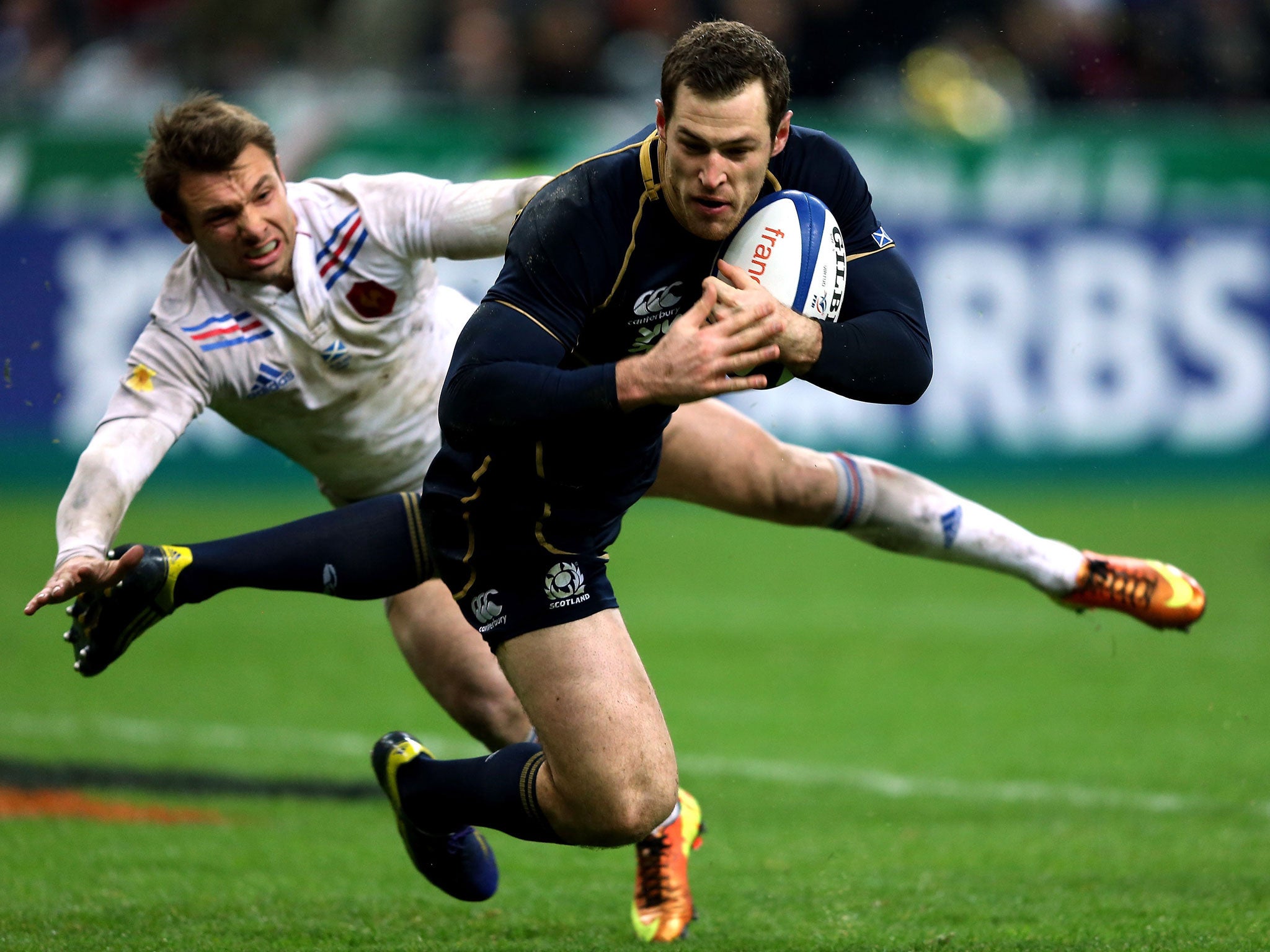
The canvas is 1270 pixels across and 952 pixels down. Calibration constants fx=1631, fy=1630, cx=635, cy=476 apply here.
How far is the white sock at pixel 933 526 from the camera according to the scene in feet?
18.0

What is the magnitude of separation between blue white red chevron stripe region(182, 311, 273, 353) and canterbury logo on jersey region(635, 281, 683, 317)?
1.53 m

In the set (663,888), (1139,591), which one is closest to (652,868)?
(663,888)

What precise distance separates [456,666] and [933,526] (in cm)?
168

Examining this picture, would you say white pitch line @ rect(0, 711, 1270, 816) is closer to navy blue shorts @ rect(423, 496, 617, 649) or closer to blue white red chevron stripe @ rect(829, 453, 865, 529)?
blue white red chevron stripe @ rect(829, 453, 865, 529)

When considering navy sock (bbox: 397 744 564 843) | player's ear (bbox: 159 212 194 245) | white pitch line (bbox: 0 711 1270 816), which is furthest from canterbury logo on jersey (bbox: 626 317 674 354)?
white pitch line (bbox: 0 711 1270 816)

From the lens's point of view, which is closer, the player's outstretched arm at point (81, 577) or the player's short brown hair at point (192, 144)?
the player's outstretched arm at point (81, 577)

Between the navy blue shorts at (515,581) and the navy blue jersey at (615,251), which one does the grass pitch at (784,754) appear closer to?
the navy blue shorts at (515,581)

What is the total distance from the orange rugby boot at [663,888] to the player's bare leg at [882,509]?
1119mm

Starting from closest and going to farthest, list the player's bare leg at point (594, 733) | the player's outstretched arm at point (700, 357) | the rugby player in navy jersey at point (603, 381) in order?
the player's outstretched arm at point (700, 357), the rugby player in navy jersey at point (603, 381), the player's bare leg at point (594, 733)

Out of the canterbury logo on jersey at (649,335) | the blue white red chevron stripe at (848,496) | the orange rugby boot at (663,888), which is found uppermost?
the canterbury logo on jersey at (649,335)

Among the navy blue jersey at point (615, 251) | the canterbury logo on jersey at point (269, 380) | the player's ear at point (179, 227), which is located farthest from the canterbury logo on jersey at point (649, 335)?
the player's ear at point (179, 227)

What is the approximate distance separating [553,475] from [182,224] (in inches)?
66.0

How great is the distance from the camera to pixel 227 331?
17.0ft

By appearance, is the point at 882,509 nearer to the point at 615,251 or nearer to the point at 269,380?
the point at 615,251
